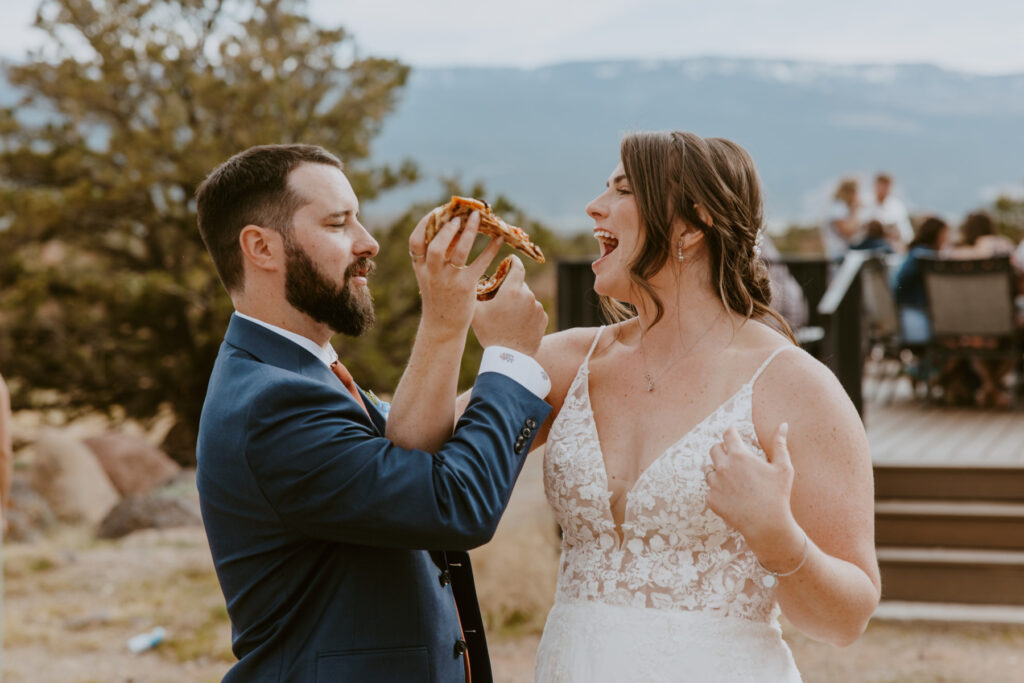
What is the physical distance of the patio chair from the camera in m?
9.09

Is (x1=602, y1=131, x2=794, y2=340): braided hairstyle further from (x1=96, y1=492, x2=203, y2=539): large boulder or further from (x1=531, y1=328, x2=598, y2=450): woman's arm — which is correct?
(x1=96, y1=492, x2=203, y2=539): large boulder

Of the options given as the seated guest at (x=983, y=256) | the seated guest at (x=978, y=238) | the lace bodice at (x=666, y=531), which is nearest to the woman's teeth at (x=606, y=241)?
the lace bodice at (x=666, y=531)

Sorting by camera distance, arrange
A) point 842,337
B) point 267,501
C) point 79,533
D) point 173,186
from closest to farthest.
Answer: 1. point 267,501
2. point 842,337
3. point 79,533
4. point 173,186

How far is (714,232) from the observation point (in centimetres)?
252

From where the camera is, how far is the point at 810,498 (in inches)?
88.9

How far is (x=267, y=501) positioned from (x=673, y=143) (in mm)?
1238

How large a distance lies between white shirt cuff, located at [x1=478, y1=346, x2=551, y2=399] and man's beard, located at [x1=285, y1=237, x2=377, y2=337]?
30 cm

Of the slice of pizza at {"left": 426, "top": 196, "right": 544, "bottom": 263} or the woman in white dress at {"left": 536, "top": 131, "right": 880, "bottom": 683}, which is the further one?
the woman in white dress at {"left": 536, "top": 131, "right": 880, "bottom": 683}

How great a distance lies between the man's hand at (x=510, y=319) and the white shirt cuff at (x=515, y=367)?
0.12 ft

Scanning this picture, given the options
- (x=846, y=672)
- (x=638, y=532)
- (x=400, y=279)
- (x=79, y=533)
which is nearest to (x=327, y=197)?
(x=638, y=532)

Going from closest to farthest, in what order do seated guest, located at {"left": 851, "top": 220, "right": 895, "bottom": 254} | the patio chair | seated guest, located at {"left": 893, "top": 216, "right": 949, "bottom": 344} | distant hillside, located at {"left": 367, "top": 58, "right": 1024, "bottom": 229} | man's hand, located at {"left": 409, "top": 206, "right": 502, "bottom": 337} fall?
man's hand, located at {"left": 409, "top": 206, "right": 502, "bottom": 337}, the patio chair, seated guest, located at {"left": 893, "top": 216, "right": 949, "bottom": 344}, seated guest, located at {"left": 851, "top": 220, "right": 895, "bottom": 254}, distant hillside, located at {"left": 367, "top": 58, "right": 1024, "bottom": 229}

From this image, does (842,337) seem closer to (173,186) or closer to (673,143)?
(673,143)

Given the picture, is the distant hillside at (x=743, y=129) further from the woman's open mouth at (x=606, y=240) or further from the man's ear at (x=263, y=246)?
the man's ear at (x=263, y=246)

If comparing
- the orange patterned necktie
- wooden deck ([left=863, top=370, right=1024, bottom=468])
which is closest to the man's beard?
the orange patterned necktie
